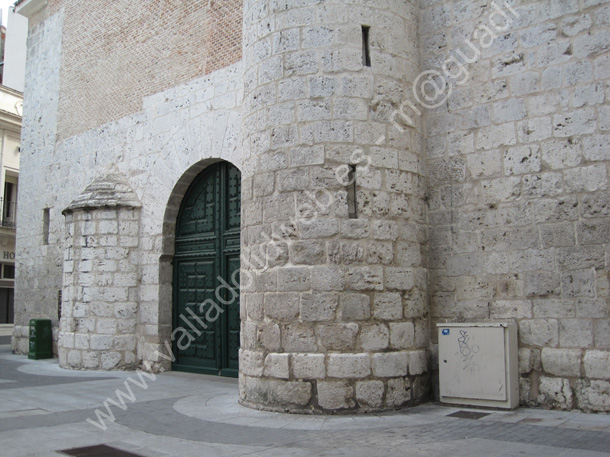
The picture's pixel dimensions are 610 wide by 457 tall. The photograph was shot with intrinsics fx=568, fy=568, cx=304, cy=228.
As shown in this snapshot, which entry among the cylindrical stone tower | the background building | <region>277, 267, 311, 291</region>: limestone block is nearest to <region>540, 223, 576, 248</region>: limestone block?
the cylindrical stone tower

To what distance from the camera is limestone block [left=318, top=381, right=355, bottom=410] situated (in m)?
5.83

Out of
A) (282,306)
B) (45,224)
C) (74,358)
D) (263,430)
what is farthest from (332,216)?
(45,224)

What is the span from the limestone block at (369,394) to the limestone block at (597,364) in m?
2.05

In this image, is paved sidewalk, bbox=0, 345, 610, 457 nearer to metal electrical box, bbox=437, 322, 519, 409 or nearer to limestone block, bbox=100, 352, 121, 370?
metal electrical box, bbox=437, 322, 519, 409

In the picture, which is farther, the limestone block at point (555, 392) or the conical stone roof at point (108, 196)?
the conical stone roof at point (108, 196)

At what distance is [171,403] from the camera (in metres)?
6.61

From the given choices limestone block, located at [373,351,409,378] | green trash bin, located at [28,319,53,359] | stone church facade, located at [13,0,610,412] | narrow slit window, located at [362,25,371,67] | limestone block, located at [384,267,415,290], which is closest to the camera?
stone church facade, located at [13,0,610,412]

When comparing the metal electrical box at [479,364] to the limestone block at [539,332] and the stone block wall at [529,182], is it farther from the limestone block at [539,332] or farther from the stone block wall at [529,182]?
the stone block wall at [529,182]

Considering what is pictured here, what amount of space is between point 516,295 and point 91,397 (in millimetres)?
5193

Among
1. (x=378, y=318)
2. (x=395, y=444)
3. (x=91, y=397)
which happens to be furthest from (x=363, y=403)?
(x=91, y=397)

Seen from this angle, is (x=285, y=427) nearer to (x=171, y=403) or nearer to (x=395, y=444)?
(x=395, y=444)

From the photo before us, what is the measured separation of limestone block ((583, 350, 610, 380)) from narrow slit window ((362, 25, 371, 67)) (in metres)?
3.88

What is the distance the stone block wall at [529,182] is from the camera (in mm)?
5758

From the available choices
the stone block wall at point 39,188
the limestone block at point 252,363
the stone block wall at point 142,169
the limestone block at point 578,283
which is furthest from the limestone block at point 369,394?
the stone block wall at point 39,188
